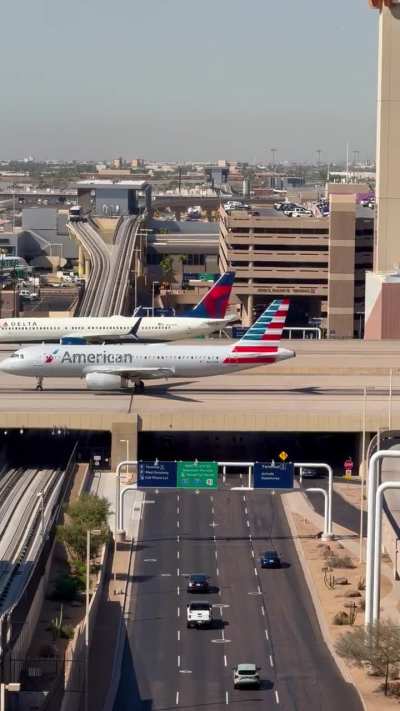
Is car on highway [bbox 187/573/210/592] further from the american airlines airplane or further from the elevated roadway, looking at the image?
the american airlines airplane

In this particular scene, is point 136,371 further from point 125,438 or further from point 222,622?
point 222,622

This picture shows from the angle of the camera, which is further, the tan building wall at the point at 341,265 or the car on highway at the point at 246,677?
the tan building wall at the point at 341,265

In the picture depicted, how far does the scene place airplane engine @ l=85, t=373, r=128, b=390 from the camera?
10156 centimetres

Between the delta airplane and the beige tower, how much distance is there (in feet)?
59.4

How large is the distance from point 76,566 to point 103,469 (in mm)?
24217

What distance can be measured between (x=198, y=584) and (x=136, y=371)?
116 feet

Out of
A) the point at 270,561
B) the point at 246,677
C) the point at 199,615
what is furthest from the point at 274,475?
the point at 246,677

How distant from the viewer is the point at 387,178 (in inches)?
6152

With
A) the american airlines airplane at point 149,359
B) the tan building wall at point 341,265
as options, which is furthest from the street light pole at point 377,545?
the tan building wall at point 341,265

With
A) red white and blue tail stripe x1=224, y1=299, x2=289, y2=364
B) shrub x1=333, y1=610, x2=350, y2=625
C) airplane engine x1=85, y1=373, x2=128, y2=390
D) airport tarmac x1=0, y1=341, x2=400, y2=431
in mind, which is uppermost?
red white and blue tail stripe x1=224, y1=299, x2=289, y2=364

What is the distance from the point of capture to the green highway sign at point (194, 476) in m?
79.1

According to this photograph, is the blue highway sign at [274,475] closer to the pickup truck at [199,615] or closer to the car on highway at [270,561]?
the car on highway at [270,561]

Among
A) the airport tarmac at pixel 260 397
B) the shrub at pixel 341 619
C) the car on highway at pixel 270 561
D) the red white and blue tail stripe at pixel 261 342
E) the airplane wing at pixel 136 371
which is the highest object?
the red white and blue tail stripe at pixel 261 342

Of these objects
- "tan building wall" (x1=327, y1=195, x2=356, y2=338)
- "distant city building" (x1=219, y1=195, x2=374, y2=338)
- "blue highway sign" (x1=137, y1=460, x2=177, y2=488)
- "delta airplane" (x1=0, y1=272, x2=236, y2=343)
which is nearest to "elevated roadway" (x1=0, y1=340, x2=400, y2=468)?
"blue highway sign" (x1=137, y1=460, x2=177, y2=488)
